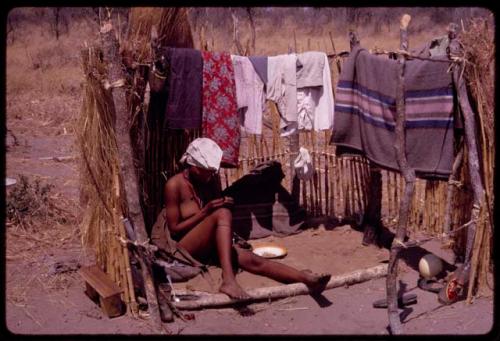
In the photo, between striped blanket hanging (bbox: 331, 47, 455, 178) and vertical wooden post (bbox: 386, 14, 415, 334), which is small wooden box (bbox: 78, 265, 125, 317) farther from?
striped blanket hanging (bbox: 331, 47, 455, 178)

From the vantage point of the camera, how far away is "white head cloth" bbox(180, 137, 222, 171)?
4.62 metres

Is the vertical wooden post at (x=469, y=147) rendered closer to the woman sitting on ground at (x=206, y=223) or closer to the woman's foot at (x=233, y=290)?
the woman sitting on ground at (x=206, y=223)

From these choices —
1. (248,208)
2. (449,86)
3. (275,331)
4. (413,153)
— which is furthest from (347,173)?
(275,331)

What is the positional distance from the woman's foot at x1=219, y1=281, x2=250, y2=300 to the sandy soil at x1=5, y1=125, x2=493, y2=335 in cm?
14

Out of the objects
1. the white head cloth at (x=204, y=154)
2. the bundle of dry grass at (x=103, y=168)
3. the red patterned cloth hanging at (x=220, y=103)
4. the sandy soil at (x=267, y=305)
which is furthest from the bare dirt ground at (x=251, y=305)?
the red patterned cloth hanging at (x=220, y=103)

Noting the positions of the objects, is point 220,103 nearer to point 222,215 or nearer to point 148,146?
point 148,146

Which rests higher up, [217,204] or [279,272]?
[217,204]

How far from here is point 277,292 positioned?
443 centimetres

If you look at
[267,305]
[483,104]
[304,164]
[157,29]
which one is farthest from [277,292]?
[157,29]

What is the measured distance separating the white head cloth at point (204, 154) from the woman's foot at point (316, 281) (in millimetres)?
1105

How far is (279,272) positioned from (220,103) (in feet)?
4.88

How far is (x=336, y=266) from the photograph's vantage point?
5082 millimetres

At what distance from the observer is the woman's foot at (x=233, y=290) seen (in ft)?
13.9

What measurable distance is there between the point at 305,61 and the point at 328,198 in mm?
1631
